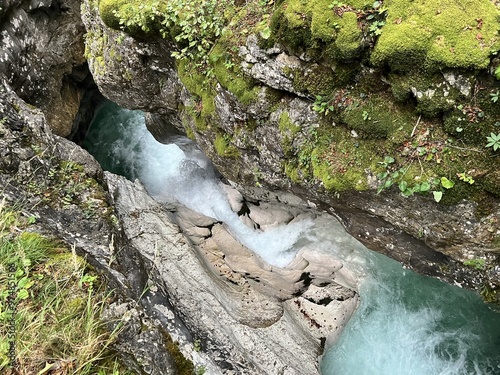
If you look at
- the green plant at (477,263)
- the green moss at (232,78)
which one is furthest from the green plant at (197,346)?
the green plant at (477,263)

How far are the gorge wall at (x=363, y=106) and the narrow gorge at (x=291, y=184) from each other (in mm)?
27

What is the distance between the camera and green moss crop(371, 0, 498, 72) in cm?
433

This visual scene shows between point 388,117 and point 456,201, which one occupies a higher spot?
point 388,117

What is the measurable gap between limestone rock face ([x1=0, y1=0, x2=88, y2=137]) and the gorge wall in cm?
466

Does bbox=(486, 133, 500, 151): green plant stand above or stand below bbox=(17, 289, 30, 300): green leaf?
above

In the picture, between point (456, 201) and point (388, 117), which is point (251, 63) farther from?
point (456, 201)

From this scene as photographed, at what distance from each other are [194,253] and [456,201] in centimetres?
585

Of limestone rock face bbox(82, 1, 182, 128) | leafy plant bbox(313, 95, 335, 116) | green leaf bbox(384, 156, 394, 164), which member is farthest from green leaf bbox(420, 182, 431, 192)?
limestone rock face bbox(82, 1, 182, 128)

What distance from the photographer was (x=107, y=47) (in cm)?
906

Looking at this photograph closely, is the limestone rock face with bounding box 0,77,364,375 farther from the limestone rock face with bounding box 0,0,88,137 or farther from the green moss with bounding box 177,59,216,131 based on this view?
the limestone rock face with bounding box 0,0,88,137

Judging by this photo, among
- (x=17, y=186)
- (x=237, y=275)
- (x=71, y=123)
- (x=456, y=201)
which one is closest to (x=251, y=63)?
(x=456, y=201)

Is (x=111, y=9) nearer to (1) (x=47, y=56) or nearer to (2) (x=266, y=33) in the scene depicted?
(2) (x=266, y=33)

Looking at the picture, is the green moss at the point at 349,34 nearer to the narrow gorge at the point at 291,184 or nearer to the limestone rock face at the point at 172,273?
the narrow gorge at the point at 291,184

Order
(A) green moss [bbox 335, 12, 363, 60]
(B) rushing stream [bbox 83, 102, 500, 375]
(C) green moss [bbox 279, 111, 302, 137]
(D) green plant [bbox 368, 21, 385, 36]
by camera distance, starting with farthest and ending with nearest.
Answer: (B) rushing stream [bbox 83, 102, 500, 375]
(C) green moss [bbox 279, 111, 302, 137]
(A) green moss [bbox 335, 12, 363, 60]
(D) green plant [bbox 368, 21, 385, 36]
